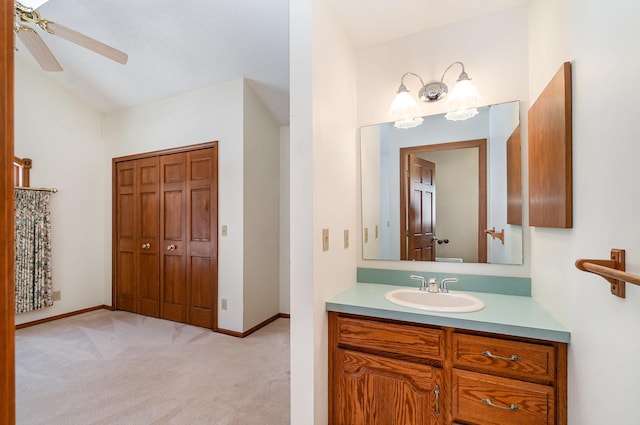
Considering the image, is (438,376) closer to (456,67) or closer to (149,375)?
(456,67)

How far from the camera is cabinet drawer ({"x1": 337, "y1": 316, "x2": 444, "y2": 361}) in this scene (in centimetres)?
128

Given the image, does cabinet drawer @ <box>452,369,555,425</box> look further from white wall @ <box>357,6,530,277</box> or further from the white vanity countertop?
white wall @ <box>357,6,530,277</box>

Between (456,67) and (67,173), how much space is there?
459cm

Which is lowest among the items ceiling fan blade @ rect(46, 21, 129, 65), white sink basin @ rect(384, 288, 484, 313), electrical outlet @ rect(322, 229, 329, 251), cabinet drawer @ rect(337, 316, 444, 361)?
cabinet drawer @ rect(337, 316, 444, 361)

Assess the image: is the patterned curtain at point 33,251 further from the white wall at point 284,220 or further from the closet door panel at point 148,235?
the white wall at point 284,220

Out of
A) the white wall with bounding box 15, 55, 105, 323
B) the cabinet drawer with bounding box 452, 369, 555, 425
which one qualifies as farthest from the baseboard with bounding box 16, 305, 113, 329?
the cabinet drawer with bounding box 452, 369, 555, 425

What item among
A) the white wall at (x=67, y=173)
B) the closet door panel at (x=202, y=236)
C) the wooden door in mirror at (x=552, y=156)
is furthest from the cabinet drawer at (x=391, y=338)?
the white wall at (x=67, y=173)

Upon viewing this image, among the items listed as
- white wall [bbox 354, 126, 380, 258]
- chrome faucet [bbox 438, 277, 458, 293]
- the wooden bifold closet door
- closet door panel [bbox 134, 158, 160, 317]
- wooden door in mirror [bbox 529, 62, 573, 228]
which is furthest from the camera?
closet door panel [bbox 134, 158, 160, 317]

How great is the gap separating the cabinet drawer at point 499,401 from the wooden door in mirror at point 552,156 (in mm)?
670

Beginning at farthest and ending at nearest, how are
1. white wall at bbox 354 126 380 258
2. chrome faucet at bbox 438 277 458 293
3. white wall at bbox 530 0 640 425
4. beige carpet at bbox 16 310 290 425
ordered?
white wall at bbox 354 126 380 258, beige carpet at bbox 16 310 290 425, chrome faucet at bbox 438 277 458 293, white wall at bbox 530 0 640 425

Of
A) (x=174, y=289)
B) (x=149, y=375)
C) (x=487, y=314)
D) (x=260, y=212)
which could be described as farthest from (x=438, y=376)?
(x=174, y=289)

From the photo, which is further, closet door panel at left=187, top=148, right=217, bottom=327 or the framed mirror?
closet door panel at left=187, top=148, right=217, bottom=327

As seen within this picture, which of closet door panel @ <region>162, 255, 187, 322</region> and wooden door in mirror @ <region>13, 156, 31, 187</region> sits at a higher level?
wooden door in mirror @ <region>13, 156, 31, 187</region>

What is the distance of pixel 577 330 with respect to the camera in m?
1.02
